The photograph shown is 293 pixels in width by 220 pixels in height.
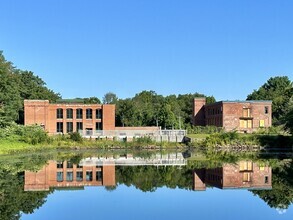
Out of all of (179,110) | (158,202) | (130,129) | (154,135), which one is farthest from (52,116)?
(158,202)

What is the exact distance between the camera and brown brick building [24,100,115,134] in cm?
6919

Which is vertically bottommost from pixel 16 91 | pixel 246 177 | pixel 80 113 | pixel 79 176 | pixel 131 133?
pixel 79 176

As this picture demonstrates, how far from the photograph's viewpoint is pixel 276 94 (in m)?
98.6

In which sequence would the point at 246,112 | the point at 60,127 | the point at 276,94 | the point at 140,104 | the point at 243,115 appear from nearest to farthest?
the point at 60,127 → the point at 243,115 → the point at 246,112 → the point at 140,104 → the point at 276,94

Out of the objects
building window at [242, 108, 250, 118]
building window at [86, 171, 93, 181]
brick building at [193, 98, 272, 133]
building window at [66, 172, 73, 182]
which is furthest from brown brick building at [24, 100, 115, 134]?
building window at [66, 172, 73, 182]

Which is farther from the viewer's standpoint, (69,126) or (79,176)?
(69,126)

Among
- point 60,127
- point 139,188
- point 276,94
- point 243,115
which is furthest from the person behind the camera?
point 276,94

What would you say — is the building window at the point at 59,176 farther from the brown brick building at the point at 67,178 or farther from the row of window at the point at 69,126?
the row of window at the point at 69,126

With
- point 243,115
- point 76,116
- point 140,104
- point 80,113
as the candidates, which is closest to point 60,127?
point 76,116

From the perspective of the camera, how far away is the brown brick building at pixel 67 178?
20.8 m

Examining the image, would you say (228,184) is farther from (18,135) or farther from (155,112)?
(155,112)

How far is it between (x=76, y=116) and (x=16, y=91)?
745 inches

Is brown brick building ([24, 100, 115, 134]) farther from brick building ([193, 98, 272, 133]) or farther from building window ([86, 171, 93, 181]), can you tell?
building window ([86, 171, 93, 181])

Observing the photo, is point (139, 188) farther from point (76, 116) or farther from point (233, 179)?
point (76, 116)
